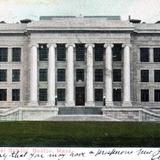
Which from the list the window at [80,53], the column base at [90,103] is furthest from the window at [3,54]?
the column base at [90,103]

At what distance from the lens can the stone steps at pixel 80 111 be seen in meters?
61.4

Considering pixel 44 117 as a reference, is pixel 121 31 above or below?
above

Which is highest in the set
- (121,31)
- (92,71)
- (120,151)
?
(121,31)

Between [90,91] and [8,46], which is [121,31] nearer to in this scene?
[90,91]

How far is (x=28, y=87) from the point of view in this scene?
6844cm

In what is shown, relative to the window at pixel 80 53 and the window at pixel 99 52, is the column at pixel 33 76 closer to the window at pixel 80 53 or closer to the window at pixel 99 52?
the window at pixel 80 53

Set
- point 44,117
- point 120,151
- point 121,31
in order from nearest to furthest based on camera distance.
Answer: point 120,151 → point 44,117 → point 121,31

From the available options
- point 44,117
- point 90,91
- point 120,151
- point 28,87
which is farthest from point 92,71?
point 120,151

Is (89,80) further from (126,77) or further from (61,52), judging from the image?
(61,52)

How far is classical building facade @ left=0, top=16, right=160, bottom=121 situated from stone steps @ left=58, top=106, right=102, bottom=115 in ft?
6.79

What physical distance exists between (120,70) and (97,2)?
2053cm

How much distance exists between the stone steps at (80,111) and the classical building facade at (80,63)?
6.79 feet

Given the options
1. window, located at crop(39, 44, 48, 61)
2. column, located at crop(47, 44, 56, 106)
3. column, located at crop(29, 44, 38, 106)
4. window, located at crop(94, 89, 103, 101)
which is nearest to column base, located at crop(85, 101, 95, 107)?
window, located at crop(94, 89, 103, 101)

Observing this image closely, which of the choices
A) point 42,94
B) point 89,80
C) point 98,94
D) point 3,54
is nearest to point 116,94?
point 98,94
